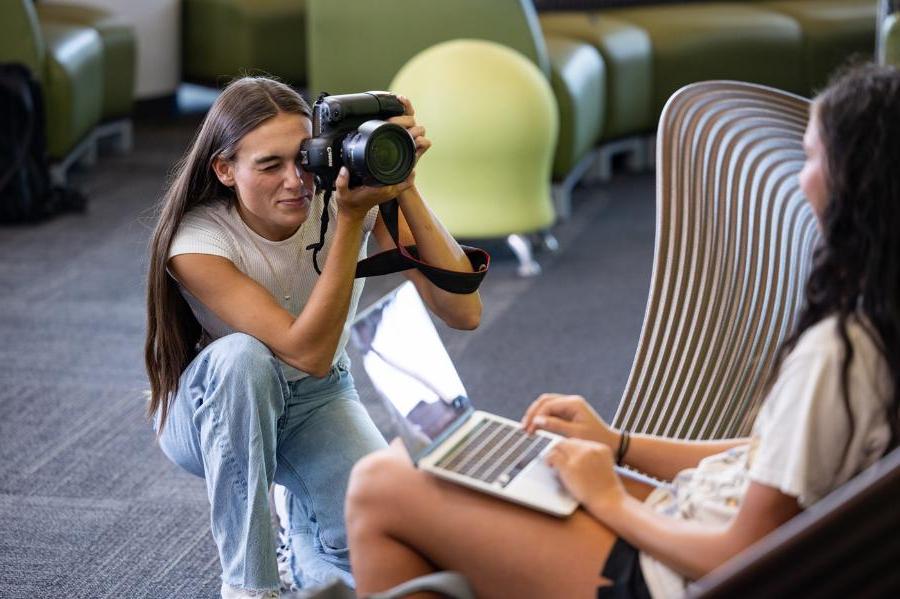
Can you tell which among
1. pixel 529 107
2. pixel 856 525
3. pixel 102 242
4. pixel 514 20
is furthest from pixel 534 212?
pixel 856 525

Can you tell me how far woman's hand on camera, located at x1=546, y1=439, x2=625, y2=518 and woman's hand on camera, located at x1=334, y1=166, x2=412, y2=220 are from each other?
1.65ft

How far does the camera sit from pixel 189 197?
1823mm

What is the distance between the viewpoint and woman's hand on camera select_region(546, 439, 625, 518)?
1300mm

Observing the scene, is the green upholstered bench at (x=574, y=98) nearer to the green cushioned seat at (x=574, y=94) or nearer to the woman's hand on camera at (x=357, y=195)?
the green cushioned seat at (x=574, y=94)

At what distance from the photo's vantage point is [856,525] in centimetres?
96

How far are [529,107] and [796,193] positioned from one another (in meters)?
1.97

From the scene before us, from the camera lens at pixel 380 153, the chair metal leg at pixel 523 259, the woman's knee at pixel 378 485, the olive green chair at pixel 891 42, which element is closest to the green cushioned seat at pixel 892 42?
the olive green chair at pixel 891 42

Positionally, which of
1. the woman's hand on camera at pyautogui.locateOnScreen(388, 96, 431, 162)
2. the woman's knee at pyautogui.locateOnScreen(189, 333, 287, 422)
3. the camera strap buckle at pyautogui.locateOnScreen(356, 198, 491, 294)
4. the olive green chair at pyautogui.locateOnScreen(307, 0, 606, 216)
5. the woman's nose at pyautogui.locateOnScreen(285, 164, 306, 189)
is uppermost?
the woman's hand on camera at pyautogui.locateOnScreen(388, 96, 431, 162)

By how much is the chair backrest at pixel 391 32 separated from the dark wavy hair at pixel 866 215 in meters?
2.88

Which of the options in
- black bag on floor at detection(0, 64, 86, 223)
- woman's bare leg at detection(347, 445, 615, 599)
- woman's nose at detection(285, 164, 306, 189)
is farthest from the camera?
black bag on floor at detection(0, 64, 86, 223)

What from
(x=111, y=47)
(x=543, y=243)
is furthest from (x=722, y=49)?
(x=111, y=47)

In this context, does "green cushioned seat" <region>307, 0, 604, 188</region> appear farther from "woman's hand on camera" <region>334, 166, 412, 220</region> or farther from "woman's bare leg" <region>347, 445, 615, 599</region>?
"woman's bare leg" <region>347, 445, 615, 599</region>

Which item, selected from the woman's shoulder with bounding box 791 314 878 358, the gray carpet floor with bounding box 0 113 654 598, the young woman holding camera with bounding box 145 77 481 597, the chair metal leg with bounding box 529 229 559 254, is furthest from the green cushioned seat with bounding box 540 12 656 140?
the woman's shoulder with bounding box 791 314 878 358

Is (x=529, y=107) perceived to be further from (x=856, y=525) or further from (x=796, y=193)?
(x=856, y=525)
